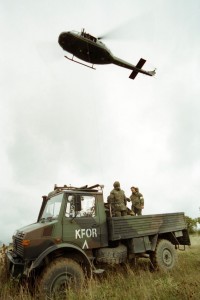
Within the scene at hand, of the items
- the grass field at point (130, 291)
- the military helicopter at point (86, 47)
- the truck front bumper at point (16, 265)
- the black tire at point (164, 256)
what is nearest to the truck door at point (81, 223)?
the grass field at point (130, 291)

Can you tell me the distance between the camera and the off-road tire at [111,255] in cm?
640

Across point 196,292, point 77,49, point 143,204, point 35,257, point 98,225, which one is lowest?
point 196,292

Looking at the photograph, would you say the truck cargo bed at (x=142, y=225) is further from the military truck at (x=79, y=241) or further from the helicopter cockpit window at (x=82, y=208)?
the helicopter cockpit window at (x=82, y=208)

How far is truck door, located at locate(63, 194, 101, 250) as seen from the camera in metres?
6.17

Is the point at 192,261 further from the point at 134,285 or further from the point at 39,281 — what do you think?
the point at 39,281

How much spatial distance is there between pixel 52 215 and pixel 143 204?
166 inches

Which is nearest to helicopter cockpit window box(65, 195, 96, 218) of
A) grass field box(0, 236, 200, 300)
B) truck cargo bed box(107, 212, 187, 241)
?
truck cargo bed box(107, 212, 187, 241)

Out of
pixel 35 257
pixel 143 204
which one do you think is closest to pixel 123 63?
pixel 143 204

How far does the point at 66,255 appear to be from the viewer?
5945mm

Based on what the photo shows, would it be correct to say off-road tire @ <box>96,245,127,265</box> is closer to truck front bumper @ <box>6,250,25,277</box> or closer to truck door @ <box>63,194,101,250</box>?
truck door @ <box>63,194,101,250</box>

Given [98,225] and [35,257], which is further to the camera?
[98,225]

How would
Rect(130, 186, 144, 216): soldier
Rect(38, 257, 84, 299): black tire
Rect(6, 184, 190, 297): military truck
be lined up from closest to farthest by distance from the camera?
Rect(38, 257, 84, 299): black tire → Rect(6, 184, 190, 297): military truck → Rect(130, 186, 144, 216): soldier

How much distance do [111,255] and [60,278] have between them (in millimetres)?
1548

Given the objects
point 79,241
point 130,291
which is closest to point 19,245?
point 79,241
